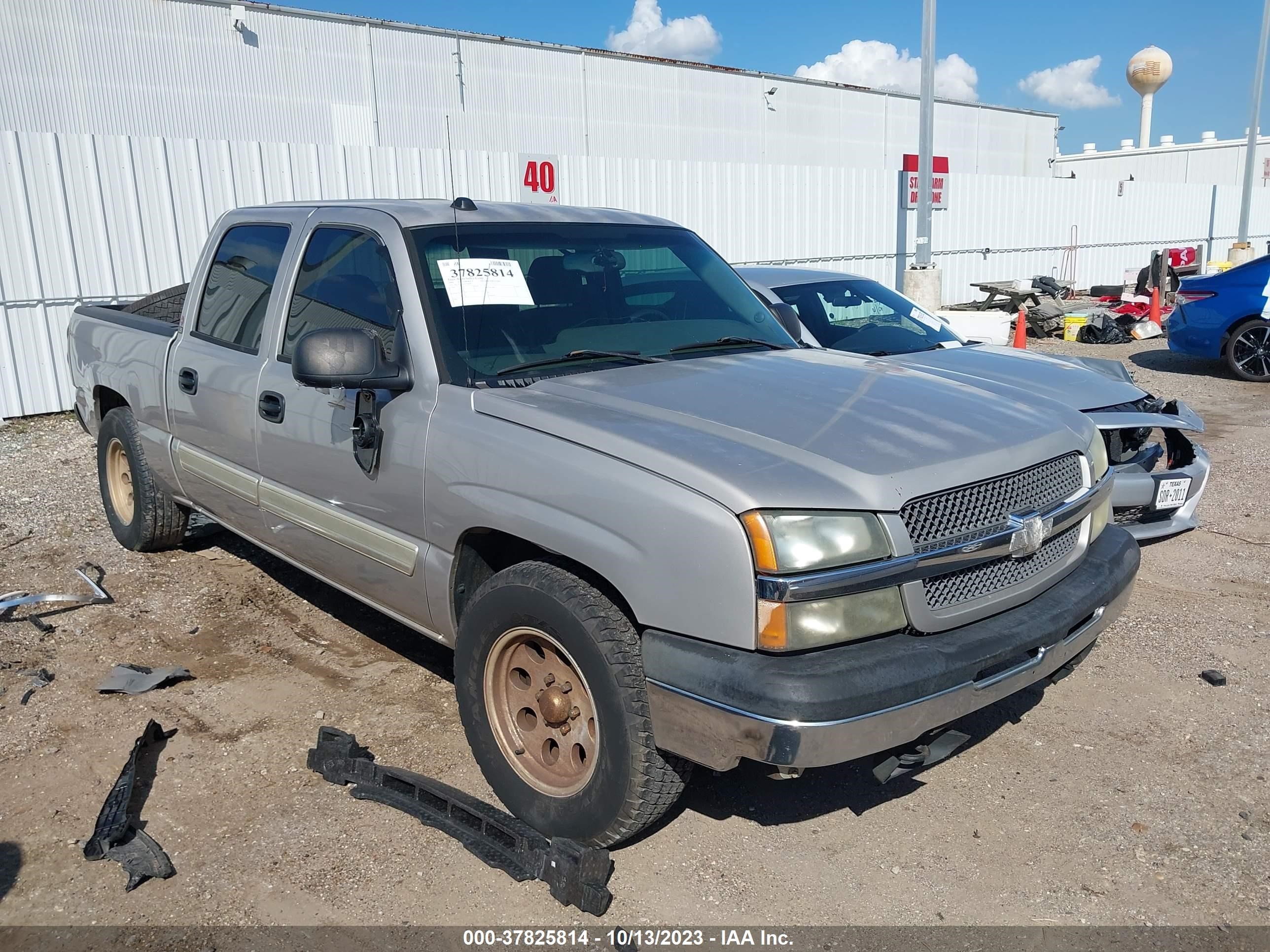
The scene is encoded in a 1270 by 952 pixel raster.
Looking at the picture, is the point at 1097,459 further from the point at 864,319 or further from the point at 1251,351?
the point at 1251,351

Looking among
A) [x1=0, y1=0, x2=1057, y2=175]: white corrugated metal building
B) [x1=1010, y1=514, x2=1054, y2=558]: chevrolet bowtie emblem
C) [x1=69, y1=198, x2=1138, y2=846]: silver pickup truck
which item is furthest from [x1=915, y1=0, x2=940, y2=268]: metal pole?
[x1=1010, y1=514, x2=1054, y2=558]: chevrolet bowtie emblem

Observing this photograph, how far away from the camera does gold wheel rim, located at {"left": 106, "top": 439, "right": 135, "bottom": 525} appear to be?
599cm

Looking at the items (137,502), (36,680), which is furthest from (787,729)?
(137,502)

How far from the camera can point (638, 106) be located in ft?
88.5

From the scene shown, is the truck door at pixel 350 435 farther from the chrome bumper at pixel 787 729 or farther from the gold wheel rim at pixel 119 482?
the gold wheel rim at pixel 119 482

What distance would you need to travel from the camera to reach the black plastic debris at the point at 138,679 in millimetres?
4273

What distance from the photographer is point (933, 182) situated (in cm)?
1717

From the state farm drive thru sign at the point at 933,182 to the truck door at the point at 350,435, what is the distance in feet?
46.7

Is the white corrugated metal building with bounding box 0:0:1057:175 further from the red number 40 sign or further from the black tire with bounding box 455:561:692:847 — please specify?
the black tire with bounding box 455:561:692:847

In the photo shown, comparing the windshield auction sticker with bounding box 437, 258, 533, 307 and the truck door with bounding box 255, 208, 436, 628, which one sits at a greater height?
the windshield auction sticker with bounding box 437, 258, 533, 307

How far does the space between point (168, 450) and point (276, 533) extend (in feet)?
4.00

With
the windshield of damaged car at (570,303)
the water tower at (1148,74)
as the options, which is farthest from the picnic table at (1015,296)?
the water tower at (1148,74)

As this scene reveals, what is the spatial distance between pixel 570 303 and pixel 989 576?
1.79 m

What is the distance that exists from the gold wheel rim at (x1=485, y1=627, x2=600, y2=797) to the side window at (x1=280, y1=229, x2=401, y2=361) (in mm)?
1152
